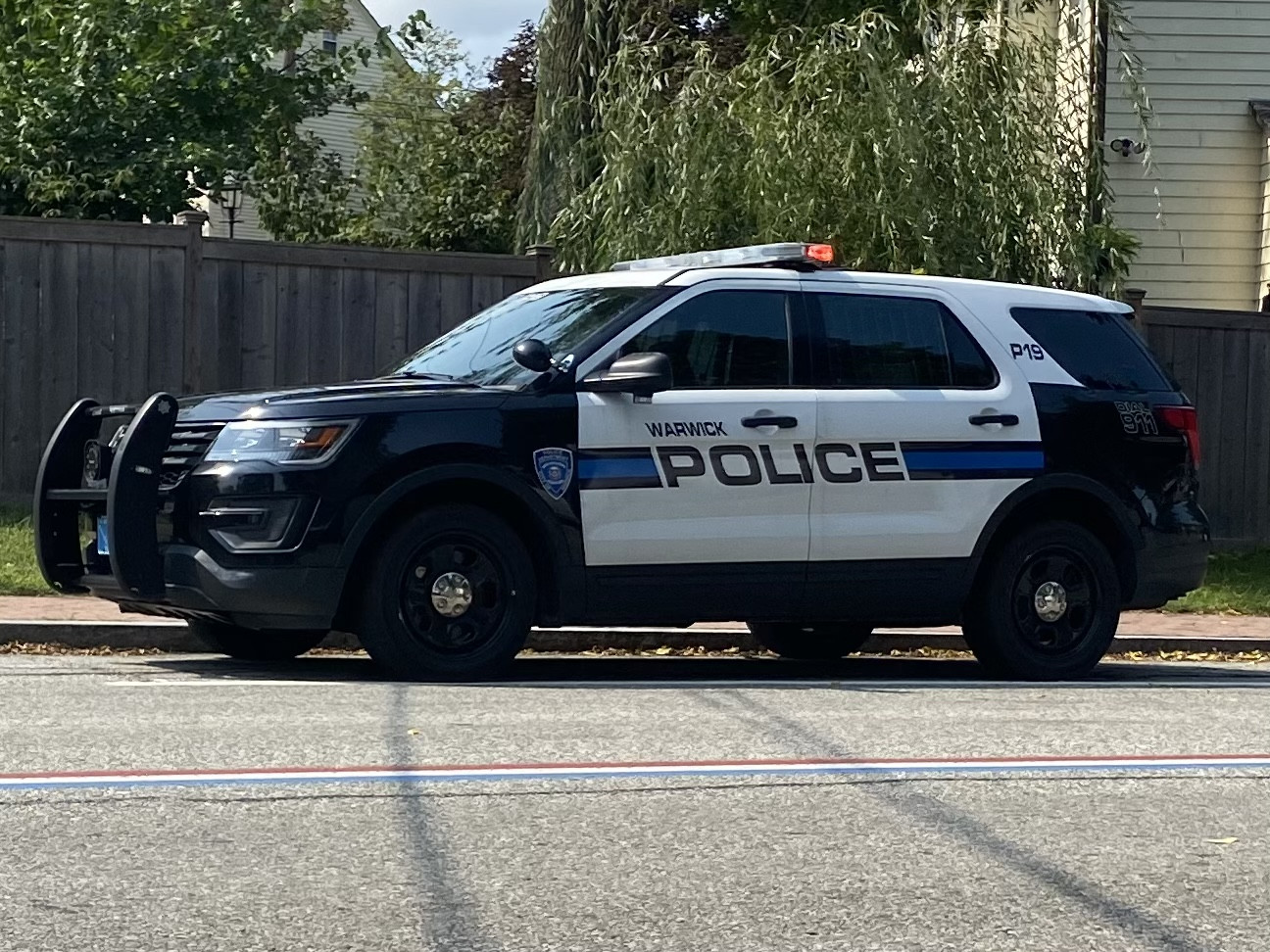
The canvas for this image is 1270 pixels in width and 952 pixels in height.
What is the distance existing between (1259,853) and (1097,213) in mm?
10900

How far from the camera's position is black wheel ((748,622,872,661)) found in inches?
425

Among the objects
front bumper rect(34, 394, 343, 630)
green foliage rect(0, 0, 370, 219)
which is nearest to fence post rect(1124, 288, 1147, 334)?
green foliage rect(0, 0, 370, 219)

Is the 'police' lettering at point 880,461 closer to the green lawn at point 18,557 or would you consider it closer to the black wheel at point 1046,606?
the black wheel at point 1046,606

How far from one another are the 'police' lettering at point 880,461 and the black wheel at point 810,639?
1.61 meters

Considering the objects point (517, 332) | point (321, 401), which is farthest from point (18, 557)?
point (321, 401)

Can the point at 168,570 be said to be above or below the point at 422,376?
below

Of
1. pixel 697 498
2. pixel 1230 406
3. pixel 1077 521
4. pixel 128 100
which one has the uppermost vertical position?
pixel 128 100

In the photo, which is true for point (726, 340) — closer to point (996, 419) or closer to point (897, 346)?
point (897, 346)

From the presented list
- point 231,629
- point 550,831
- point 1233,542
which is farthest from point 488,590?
point 1233,542

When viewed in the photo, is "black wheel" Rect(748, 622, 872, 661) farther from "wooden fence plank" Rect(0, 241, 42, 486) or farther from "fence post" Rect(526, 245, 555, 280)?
"wooden fence plank" Rect(0, 241, 42, 486)

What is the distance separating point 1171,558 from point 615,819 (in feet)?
16.1

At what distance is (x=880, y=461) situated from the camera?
9297mm

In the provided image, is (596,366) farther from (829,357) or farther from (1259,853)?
(1259,853)

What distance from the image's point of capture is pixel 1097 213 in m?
16.0
